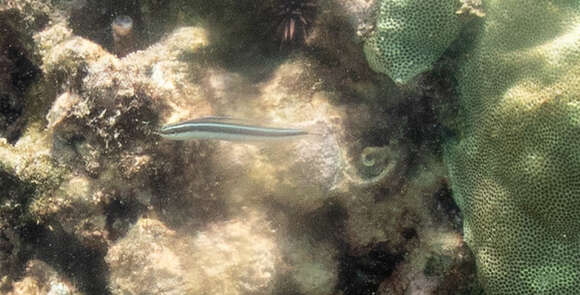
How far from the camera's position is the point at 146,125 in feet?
12.6

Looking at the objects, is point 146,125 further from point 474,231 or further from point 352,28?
point 474,231

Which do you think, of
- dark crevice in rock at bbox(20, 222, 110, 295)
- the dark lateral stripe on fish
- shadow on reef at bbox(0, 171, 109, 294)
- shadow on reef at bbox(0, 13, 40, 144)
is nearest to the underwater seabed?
the dark lateral stripe on fish

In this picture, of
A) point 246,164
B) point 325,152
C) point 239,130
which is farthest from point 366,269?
point 239,130

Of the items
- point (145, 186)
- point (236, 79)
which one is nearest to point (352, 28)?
point (236, 79)

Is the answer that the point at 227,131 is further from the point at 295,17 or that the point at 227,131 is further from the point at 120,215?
the point at 120,215

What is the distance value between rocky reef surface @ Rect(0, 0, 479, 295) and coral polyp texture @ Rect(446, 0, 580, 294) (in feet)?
0.96

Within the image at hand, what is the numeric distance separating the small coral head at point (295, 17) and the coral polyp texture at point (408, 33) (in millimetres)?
743

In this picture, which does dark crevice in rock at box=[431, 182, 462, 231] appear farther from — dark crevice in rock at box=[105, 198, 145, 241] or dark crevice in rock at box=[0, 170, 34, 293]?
dark crevice in rock at box=[0, 170, 34, 293]

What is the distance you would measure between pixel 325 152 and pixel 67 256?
11.5ft

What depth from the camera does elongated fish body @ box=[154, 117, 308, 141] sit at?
338 cm

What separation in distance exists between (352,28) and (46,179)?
3.71 meters

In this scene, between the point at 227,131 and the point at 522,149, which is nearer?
the point at 227,131

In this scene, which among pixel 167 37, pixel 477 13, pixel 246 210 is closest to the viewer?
pixel 477 13

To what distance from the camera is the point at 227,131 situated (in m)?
3.44
